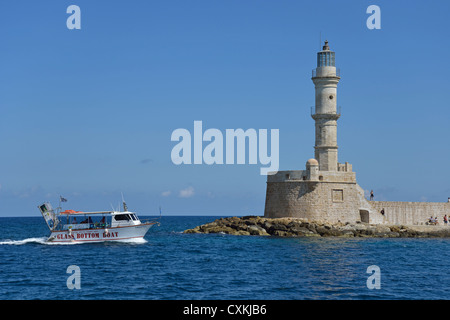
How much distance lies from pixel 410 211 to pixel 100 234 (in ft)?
89.0

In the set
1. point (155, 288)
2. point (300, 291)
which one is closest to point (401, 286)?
point (300, 291)

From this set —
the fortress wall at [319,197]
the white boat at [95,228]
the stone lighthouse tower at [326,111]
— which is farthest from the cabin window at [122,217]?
the stone lighthouse tower at [326,111]

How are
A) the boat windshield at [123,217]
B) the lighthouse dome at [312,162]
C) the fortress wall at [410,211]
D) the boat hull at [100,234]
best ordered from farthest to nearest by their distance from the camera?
the fortress wall at [410,211] < the lighthouse dome at [312,162] < the boat hull at [100,234] < the boat windshield at [123,217]

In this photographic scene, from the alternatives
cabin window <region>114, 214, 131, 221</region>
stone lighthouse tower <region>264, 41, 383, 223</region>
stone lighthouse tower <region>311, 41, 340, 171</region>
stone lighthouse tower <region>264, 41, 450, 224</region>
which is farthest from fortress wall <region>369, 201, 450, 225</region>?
→ cabin window <region>114, 214, 131, 221</region>

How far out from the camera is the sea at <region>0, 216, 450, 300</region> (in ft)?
76.3

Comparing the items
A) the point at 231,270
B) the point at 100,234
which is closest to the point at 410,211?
the point at 100,234

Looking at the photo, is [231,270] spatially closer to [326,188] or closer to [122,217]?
[122,217]

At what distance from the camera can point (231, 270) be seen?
29.5m

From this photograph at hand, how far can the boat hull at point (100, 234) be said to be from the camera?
4269cm

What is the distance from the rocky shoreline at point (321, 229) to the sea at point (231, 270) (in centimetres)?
229

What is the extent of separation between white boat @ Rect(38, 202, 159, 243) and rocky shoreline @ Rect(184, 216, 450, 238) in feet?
35.4

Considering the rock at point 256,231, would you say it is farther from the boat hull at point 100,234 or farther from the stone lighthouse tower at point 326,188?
the boat hull at point 100,234

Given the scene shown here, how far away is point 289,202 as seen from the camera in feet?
161

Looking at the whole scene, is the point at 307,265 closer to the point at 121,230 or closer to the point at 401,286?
the point at 401,286
